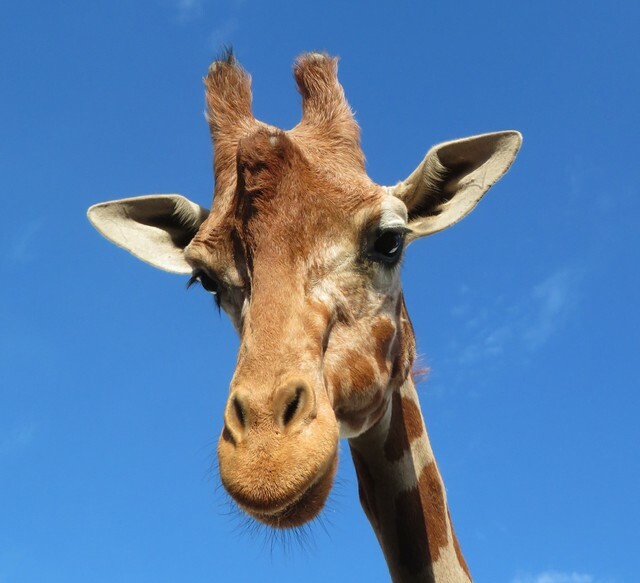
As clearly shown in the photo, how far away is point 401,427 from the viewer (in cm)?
668

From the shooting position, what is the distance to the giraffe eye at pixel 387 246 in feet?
19.4

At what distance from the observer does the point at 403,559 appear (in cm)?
625

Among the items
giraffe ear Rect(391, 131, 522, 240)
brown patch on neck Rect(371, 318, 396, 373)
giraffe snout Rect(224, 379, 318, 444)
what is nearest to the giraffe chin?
giraffe snout Rect(224, 379, 318, 444)

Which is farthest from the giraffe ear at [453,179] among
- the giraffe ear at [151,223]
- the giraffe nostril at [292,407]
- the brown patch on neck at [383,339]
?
the giraffe nostril at [292,407]

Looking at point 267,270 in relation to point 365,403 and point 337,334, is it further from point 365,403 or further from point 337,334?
point 365,403

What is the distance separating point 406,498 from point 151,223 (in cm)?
365

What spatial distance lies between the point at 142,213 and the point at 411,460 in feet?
11.6

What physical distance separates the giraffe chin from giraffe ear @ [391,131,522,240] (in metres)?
2.61

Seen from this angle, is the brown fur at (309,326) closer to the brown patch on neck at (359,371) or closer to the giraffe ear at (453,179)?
the brown patch on neck at (359,371)

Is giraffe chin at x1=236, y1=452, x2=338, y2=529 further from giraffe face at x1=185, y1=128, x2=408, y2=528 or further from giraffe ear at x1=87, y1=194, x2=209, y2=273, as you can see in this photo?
giraffe ear at x1=87, y1=194, x2=209, y2=273

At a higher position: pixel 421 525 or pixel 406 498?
pixel 406 498

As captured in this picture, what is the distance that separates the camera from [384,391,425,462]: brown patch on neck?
6566mm

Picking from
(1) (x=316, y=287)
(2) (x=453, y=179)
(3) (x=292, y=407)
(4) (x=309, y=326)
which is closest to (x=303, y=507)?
(3) (x=292, y=407)

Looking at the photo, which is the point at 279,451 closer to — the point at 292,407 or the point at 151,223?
the point at 292,407
